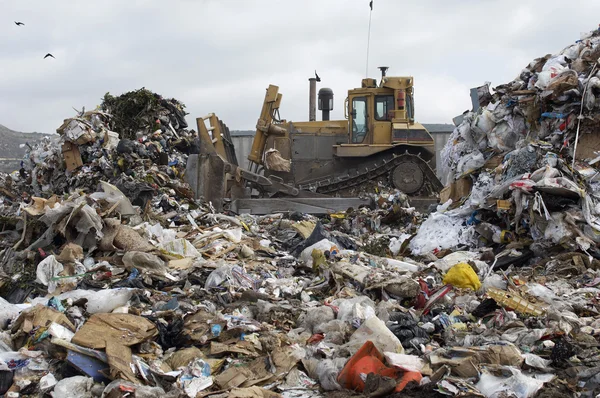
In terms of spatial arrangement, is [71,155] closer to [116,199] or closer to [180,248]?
[116,199]

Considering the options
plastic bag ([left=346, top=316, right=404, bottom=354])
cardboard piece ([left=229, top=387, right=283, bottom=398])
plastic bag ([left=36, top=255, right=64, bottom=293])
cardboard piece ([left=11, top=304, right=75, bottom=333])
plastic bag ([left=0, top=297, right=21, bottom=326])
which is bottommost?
cardboard piece ([left=229, top=387, right=283, bottom=398])

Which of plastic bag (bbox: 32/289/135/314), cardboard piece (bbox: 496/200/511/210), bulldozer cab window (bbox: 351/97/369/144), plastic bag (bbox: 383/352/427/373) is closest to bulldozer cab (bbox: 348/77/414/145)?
bulldozer cab window (bbox: 351/97/369/144)

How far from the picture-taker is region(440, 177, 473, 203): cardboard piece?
28.2ft

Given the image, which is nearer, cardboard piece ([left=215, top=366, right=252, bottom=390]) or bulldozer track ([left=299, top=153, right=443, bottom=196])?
cardboard piece ([left=215, top=366, right=252, bottom=390])

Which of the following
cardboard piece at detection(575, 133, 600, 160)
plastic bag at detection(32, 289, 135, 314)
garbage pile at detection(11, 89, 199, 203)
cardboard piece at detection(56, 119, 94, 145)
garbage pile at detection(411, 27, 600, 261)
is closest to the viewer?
plastic bag at detection(32, 289, 135, 314)

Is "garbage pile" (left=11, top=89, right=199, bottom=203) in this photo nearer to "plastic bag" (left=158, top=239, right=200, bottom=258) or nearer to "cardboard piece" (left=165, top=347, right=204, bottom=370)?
"plastic bag" (left=158, top=239, right=200, bottom=258)

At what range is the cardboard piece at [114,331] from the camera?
3766mm

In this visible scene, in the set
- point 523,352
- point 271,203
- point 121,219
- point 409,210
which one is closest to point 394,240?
point 409,210

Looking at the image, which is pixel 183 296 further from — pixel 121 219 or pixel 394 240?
pixel 394 240

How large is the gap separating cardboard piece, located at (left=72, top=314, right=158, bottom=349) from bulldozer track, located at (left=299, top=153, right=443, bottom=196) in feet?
29.1

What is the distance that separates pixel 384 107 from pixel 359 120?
56 centimetres

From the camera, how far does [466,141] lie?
8711 millimetres

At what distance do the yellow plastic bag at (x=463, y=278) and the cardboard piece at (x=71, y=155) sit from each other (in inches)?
269

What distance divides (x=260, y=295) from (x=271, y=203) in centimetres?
534
